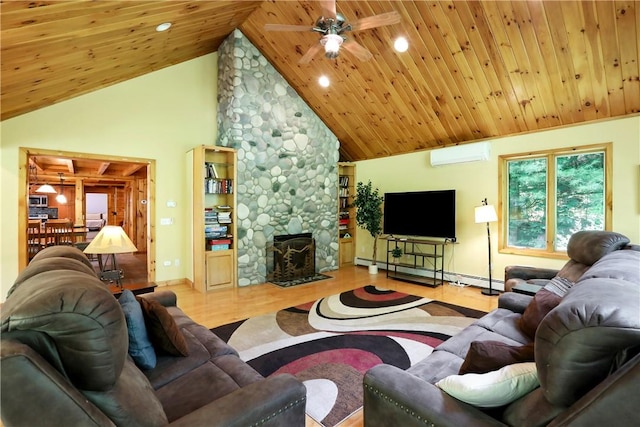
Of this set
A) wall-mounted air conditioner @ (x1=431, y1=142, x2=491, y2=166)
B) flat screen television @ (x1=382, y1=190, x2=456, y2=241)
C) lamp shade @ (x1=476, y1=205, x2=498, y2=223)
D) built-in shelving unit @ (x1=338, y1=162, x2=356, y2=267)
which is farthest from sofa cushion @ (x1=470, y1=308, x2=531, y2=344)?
built-in shelving unit @ (x1=338, y1=162, x2=356, y2=267)

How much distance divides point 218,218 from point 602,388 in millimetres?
5146

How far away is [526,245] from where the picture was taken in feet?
16.5

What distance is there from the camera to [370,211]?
21.0 feet

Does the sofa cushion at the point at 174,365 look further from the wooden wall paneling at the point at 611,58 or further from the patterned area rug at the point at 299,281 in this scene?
the wooden wall paneling at the point at 611,58

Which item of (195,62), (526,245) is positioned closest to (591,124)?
(526,245)

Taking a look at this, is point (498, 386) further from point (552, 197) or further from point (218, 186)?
point (218, 186)

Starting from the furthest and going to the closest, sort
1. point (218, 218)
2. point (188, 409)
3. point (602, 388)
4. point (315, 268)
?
point (315, 268) < point (218, 218) < point (188, 409) < point (602, 388)

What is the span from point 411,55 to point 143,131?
4.30m

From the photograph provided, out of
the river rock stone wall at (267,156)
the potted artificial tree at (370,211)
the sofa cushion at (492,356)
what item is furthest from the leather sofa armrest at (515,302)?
the river rock stone wall at (267,156)

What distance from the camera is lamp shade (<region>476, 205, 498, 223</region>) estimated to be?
189 inches

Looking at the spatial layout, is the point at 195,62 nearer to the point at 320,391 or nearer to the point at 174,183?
the point at 174,183

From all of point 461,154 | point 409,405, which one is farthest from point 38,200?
point 409,405

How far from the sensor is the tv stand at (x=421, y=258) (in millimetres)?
5597

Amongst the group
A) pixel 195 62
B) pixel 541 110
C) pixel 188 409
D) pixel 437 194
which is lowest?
pixel 188 409
